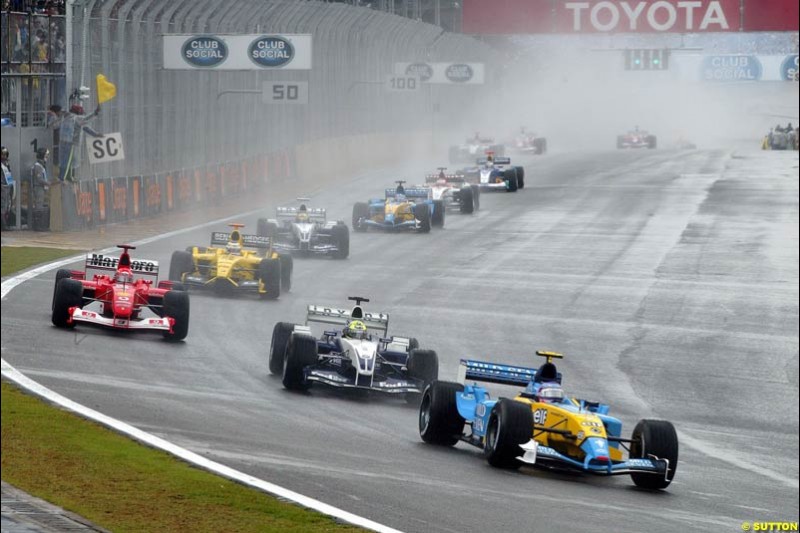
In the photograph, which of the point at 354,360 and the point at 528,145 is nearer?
the point at 354,360

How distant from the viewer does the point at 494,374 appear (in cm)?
1548

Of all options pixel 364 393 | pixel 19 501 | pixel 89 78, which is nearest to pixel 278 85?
pixel 89 78

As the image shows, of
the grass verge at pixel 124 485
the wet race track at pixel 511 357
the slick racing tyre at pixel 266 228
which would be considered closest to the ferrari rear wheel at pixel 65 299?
the wet race track at pixel 511 357

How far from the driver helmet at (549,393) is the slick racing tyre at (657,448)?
892 mm

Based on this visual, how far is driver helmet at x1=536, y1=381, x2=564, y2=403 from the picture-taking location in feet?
48.1

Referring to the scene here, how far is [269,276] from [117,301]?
524 cm

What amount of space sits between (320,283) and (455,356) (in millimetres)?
5806

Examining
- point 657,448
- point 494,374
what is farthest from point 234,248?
point 657,448

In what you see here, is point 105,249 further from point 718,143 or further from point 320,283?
point 718,143

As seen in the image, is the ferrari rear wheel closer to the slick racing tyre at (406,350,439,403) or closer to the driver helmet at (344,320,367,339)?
the driver helmet at (344,320,367,339)

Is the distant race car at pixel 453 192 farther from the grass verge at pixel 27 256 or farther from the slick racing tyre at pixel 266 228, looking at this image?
the grass verge at pixel 27 256

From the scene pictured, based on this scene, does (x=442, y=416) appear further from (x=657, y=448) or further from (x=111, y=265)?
(x=111, y=265)

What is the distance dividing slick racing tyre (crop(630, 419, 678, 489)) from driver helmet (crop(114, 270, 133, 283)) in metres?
7.38

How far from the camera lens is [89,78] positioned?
32688 mm
